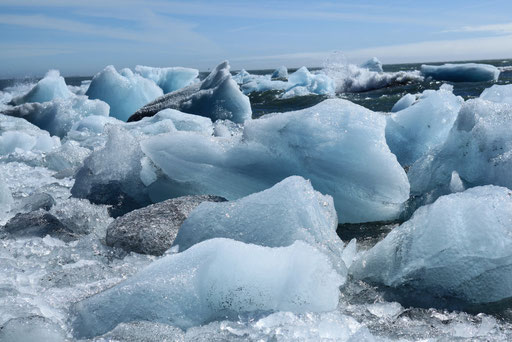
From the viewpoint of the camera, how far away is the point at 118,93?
10.6 metres

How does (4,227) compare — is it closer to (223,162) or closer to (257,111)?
(223,162)

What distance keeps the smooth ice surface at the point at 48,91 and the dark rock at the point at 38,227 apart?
30.9 ft

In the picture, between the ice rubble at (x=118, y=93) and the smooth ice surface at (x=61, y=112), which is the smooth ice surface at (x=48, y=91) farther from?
the smooth ice surface at (x=61, y=112)

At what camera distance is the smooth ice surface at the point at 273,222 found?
2.29m

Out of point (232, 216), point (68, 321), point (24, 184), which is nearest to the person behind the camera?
point (68, 321)

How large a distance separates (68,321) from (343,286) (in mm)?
1047

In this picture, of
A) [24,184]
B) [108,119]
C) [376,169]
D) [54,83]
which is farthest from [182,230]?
[54,83]

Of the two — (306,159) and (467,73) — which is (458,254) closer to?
(306,159)

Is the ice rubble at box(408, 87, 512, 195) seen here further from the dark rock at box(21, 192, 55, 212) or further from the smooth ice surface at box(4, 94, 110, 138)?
the smooth ice surface at box(4, 94, 110, 138)

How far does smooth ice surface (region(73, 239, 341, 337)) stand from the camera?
184 cm

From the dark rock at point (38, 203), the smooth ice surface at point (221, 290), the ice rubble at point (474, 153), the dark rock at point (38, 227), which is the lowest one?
the dark rock at point (38, 203)

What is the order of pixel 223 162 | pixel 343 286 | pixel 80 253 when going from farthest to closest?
pixel 223 162 < pixel 80 253 < pixel 343 286

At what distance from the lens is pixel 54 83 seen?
1209 centimetres

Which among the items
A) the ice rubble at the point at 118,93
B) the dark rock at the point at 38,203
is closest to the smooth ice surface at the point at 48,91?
the ice rubble at the point at 118,93
